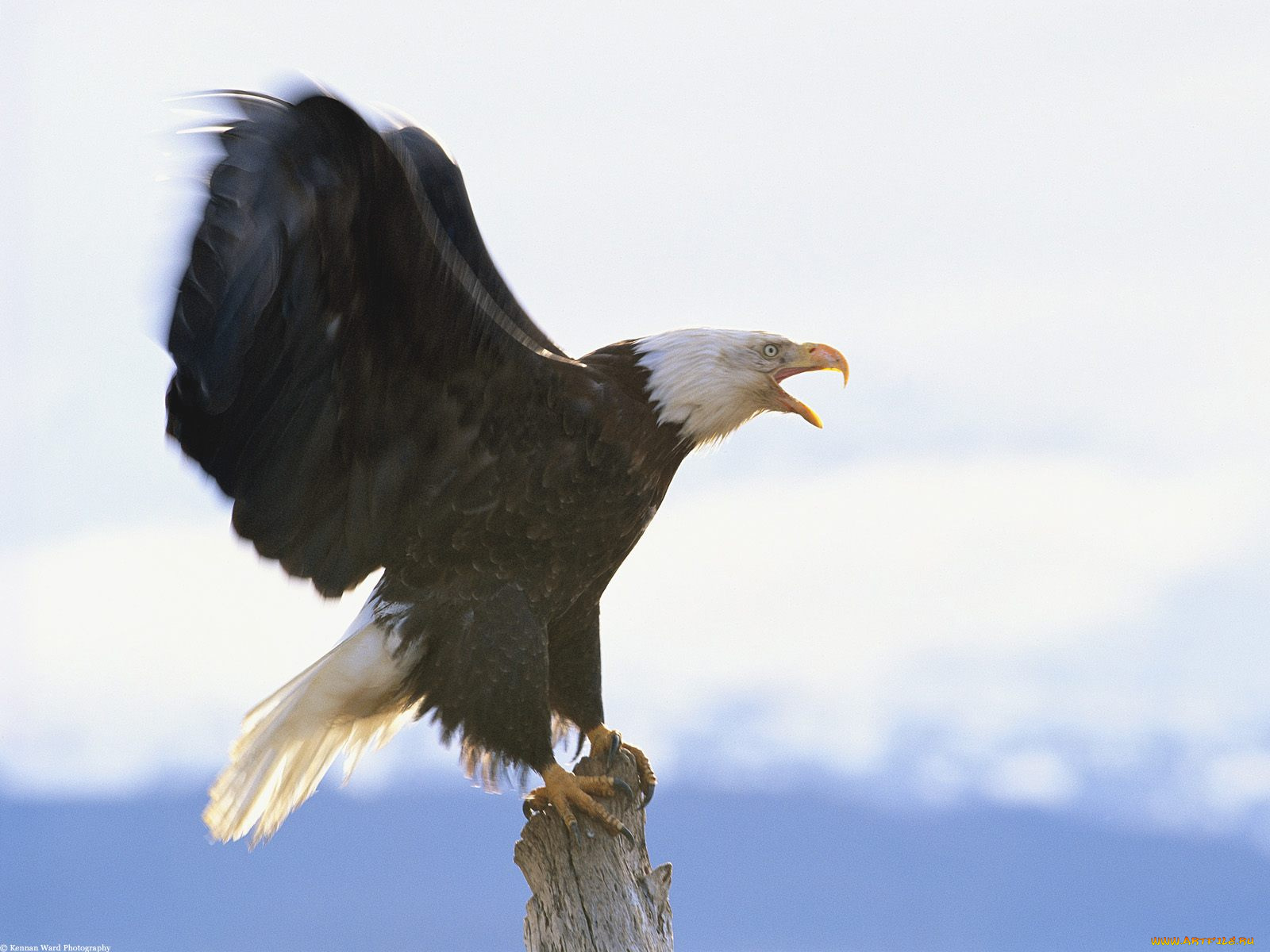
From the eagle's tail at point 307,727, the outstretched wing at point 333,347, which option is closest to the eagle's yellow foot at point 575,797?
the eagle's tail at point 307,727

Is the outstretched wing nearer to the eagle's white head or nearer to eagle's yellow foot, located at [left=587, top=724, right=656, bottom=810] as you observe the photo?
the eagle's white head

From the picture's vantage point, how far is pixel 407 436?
3.57 metres

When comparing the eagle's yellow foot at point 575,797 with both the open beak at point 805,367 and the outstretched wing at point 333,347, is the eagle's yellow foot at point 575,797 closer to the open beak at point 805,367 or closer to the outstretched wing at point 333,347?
the outstretched wing at point 333,347

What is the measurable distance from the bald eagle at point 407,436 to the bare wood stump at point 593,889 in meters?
0.06

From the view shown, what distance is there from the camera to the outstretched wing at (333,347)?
315 cm

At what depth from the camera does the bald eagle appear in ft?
10.5

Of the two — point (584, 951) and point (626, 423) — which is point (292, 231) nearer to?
point (626, 423)

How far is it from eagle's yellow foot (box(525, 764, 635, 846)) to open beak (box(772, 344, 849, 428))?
3.42ft

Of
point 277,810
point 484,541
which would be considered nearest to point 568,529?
point 484,541

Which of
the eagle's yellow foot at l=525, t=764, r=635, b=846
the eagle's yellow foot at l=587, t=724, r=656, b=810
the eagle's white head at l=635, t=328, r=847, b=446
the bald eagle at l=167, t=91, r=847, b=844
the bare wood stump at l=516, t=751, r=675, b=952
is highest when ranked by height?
the eagle's white head at l=635, t=328, r=847, b=446

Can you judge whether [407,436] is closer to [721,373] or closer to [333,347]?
[333,347]

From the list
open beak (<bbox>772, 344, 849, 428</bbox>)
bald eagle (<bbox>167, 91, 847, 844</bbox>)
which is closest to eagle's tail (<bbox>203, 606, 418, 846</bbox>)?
bald eagle (<bbox>167, 91, 847, 844</bbox>)

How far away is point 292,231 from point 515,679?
1155mm

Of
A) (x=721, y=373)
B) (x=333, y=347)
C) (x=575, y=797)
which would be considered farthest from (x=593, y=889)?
(x=333, y=347)
